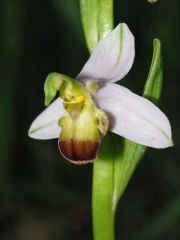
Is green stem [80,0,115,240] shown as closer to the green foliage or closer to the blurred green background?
the green foliage

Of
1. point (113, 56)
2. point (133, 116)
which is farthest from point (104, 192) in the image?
point (113, 56)

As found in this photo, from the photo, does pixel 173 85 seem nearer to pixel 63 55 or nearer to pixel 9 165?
pixel 63 55

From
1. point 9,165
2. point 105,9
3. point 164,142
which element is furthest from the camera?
point 9,165

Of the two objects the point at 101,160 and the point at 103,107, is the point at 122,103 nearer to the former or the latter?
the point at 103,107

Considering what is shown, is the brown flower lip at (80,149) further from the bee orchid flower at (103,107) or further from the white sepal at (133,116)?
the white sepal at (133,116)

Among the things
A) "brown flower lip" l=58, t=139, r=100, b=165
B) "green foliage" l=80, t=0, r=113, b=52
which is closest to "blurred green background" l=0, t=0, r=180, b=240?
"green foliage" l=80, t=0, r=113, b=52

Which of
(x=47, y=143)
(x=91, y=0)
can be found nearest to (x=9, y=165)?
(x=47, y=143)
